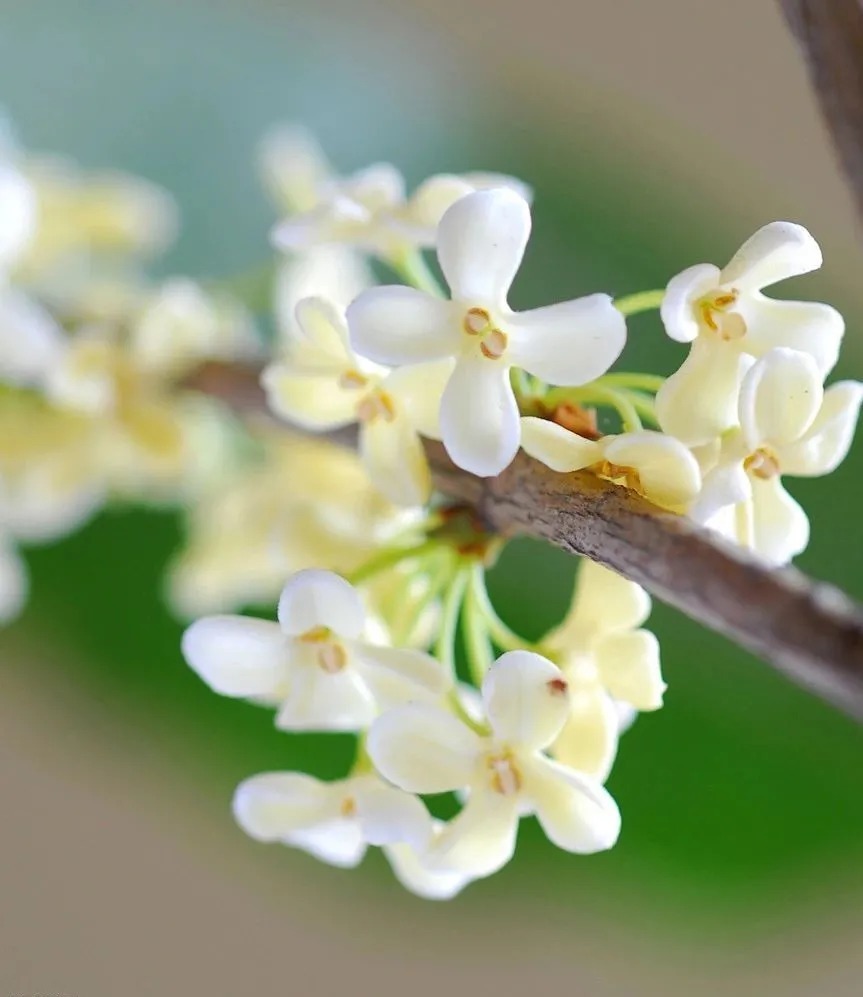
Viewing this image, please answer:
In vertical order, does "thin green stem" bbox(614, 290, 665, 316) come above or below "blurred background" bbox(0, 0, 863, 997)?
below

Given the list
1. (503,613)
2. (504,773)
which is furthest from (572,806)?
(503,613)

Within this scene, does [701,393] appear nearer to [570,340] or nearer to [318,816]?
[570,340]

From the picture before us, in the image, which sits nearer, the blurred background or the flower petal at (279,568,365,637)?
the flower petal at (279,568,365,637)

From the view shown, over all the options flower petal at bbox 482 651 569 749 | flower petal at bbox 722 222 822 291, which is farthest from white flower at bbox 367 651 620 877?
flower petal at bbox 722 222 822 291

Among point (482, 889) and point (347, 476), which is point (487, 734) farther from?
point (482, 889)

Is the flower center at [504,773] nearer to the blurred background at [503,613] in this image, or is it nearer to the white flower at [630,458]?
the white flower at [630,458]

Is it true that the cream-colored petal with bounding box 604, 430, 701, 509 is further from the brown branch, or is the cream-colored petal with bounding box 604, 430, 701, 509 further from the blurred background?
the blurred background

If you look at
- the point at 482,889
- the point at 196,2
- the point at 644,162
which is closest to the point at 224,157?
the point at 196,2
